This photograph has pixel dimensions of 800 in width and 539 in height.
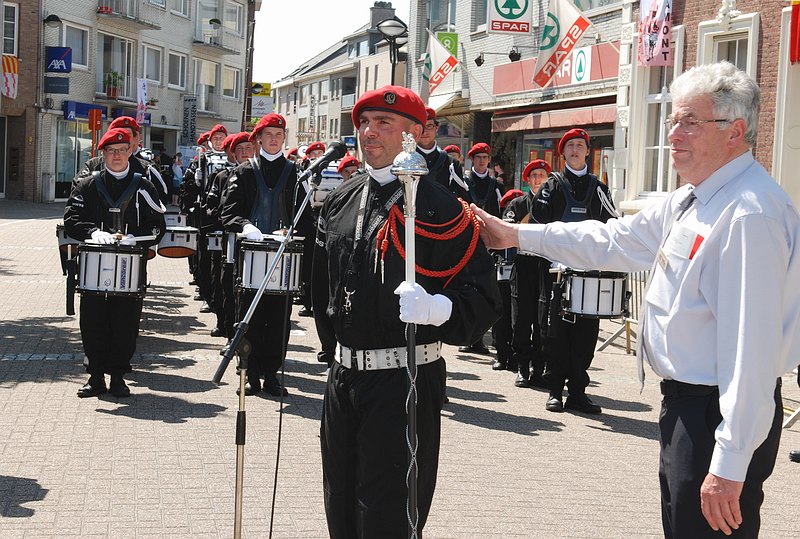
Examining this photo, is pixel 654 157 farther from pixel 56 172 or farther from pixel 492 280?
pixel 56 172

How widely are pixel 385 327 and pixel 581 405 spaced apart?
5610 millimetres

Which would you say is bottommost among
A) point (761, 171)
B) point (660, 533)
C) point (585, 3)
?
point (660, 533)

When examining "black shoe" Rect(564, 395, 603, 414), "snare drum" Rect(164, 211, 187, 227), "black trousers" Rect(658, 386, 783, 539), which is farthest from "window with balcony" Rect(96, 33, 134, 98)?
"black trousers" Rect(658, 386, 783, 539)

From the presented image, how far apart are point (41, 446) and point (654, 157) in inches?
619

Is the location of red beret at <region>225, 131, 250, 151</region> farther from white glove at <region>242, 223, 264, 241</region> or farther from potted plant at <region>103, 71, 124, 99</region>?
potted plant at <region>103, 71, 124, 99</region>

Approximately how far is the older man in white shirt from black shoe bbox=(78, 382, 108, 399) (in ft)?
20.5

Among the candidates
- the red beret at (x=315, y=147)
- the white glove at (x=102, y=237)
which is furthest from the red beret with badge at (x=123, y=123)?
the red beret at (x=315, y=147)

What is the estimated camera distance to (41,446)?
7.58m

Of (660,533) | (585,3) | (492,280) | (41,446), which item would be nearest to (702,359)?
(492,280)

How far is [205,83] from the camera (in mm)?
61219

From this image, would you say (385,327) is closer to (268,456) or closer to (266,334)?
(268,456)

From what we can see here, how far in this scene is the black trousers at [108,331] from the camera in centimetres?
930

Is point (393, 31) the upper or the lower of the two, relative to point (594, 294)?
upper

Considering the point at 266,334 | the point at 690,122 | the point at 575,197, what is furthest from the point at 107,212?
the point at 690,122
